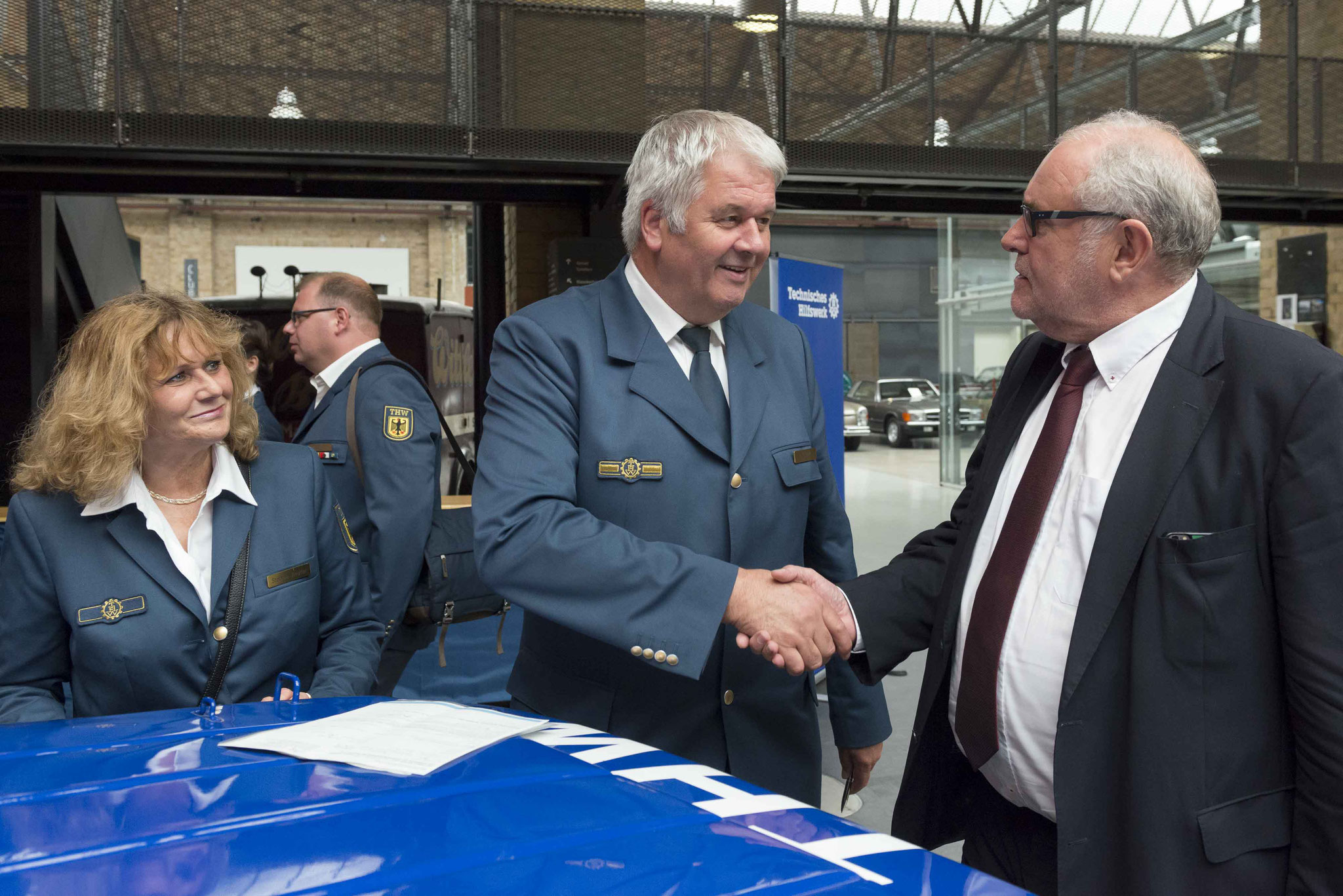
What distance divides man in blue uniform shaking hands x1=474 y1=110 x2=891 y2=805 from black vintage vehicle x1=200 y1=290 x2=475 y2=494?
15.3ft

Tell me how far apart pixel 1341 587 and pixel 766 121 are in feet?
18.0

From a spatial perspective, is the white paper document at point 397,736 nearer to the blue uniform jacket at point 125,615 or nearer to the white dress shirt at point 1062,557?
the blue uniform jacket at point 125,615

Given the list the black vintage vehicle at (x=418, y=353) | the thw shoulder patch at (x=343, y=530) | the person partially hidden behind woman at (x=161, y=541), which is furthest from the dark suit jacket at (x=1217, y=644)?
the black vintage vehicle at (x=418, y=353)

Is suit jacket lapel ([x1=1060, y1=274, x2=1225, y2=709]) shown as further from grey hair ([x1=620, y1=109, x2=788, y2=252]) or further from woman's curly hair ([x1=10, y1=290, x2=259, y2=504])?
woman's curly hair ([x1=10, y1=290, x2=259, y2=504])

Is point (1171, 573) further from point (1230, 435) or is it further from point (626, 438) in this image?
point (626, 438)

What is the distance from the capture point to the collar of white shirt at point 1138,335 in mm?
1717

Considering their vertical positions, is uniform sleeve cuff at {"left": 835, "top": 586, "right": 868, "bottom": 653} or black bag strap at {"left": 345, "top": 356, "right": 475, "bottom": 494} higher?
black bag strap at {"left": 345, "top": 356, "right": 475, "bottom": 494}

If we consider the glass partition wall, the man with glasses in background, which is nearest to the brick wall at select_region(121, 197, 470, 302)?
the glass partition wall

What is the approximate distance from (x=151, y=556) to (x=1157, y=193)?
6.17 ft

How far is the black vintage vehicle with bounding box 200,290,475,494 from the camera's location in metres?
6.66

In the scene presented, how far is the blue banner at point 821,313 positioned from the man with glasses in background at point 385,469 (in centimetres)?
202

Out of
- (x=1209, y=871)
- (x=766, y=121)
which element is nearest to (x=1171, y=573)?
(x=1209, y=871)

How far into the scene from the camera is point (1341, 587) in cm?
142

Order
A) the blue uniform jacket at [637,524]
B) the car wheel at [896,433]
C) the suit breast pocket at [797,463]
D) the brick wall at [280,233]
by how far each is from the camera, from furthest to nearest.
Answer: the brick wall at [280,233] → the car wheel at [896,433] → the suit breast pocket at [797,463] → the blue uniform jacket at [637,524]
